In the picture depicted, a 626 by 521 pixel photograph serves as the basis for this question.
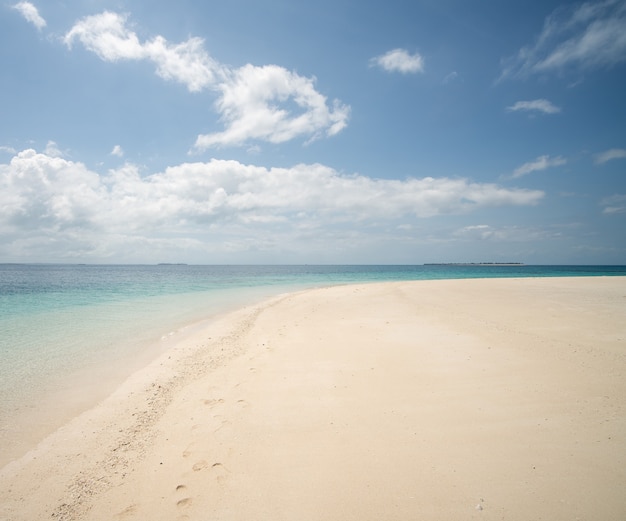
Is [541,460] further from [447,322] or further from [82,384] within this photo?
[82,384]

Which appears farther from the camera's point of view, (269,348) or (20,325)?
(20,325)

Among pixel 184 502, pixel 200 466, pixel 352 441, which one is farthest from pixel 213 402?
pixel 352 441

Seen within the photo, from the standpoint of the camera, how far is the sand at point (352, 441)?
3.34m

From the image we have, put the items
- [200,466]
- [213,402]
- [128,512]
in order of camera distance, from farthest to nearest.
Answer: [213,402] < [200,466] < [128,512]

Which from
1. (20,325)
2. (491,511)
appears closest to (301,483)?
(491,511)

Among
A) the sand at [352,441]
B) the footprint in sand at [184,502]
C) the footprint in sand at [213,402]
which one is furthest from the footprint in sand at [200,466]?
the footprint in sand at [213,402]

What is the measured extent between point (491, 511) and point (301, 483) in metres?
2.08

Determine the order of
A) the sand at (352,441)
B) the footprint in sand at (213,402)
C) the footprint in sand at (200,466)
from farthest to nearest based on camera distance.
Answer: the footprint in sand at (213,402) < the footprint in sand at (200,466) < the sand at (352,441)

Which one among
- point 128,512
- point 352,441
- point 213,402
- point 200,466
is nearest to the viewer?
point 128,512

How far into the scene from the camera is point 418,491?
342 cm

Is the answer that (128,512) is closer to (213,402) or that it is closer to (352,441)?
(213,402)

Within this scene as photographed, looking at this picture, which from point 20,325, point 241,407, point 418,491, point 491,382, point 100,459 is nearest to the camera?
point 418,491

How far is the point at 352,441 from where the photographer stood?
4387 mm

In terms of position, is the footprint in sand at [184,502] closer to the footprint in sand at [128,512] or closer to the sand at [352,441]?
the sand at [352,441]
